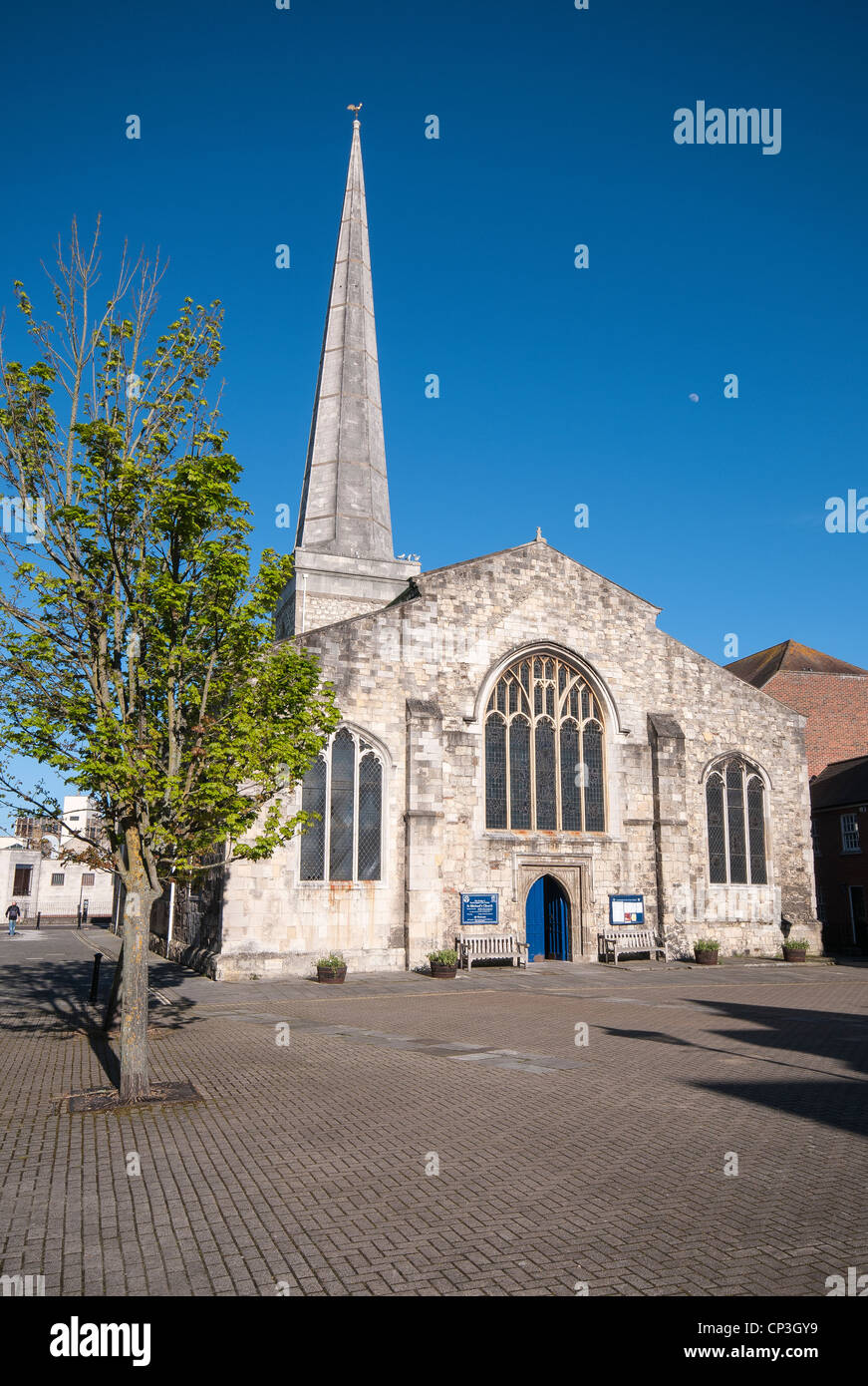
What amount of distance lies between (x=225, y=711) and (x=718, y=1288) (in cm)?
825

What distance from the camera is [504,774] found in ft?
85.1

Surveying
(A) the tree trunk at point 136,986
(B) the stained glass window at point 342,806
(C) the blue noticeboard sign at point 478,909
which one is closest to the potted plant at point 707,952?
(C) the blue noticeboard sign at point 478,909

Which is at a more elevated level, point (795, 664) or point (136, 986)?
point (795, 664)

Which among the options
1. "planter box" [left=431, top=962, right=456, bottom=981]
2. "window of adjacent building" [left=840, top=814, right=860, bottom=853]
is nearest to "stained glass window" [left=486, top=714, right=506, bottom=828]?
"planter box" [left=431, top=962, right=456, bottom=981]

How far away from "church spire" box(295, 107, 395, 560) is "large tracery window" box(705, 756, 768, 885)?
13.9 meters

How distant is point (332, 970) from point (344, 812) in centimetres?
419

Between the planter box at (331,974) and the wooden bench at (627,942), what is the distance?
28.9ft

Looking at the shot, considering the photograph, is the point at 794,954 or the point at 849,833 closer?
the point at 794,954

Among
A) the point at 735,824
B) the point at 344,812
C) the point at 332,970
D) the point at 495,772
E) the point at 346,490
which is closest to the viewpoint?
the point at 332,970

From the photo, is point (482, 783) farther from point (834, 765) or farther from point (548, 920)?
point (834, 765)

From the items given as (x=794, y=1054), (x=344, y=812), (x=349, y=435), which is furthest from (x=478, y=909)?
(x=349, y=435)

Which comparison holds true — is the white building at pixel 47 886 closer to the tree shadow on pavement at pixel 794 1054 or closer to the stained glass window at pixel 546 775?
the stained glass window at pixel 546 775
